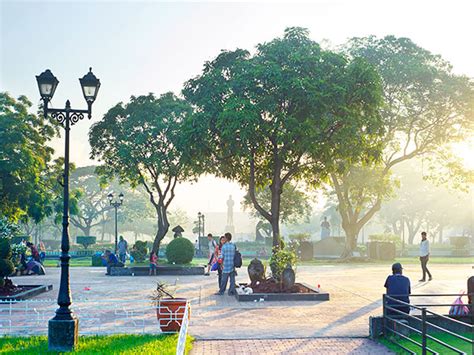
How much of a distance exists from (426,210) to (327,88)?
65.7 m

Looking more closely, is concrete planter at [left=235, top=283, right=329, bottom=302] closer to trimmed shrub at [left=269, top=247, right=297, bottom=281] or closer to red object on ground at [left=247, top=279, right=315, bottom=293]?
red object on ground at [left=247, top=279, right=315, bottom=293]

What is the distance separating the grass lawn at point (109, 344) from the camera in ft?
31.4

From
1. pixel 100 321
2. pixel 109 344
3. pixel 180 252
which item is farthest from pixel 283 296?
pixel 180 252

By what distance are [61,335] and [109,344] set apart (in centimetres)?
80

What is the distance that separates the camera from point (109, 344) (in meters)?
10.1

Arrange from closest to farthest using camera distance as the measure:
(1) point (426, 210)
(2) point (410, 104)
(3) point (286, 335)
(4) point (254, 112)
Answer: (3) point (286, 335), (4) point (254, 112), (2) point (410, 104), (1) point (426, 210)

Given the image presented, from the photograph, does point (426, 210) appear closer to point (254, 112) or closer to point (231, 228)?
point (231, 228)

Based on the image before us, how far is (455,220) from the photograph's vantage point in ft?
266

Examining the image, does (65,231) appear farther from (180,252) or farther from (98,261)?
(98,261)

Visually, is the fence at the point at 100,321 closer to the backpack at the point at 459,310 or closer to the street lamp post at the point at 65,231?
the street lamp post at the point at 65,231

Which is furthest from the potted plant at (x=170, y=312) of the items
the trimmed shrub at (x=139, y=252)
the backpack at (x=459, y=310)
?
the trimmed shrub at (x=139, y=252)

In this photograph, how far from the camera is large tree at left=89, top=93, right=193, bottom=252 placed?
1173 inches

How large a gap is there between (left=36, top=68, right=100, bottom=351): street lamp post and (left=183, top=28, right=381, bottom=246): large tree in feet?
24.9

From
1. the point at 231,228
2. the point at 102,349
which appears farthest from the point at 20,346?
the point at 231,228
